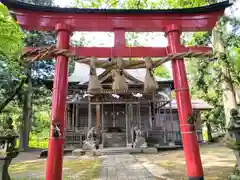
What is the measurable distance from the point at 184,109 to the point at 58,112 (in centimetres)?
255

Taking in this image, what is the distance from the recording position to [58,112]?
3.56 metres

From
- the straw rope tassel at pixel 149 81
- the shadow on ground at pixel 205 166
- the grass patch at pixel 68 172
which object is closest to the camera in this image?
the straw rope tassel at pixel 149 81

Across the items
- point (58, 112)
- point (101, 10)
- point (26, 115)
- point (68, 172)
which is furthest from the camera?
point (26, 115)

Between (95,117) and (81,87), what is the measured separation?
2.82m

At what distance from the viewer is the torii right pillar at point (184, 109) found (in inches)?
140

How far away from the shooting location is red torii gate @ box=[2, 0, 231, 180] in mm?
3654

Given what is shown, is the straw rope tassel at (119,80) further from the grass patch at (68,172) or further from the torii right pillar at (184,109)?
the grass patch at (68,172)

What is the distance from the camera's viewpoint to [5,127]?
4.53 metres

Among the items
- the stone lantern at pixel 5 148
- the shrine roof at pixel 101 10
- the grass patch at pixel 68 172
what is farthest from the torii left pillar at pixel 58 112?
the grass patch at pixel 68 172

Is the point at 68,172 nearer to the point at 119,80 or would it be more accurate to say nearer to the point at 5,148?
the point at 5,148

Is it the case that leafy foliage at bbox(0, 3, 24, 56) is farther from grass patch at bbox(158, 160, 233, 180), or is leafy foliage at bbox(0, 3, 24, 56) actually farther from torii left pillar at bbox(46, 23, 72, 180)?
grass patch at bbox(158, 160, 233, 180)

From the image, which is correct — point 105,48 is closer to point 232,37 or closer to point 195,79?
point 232,37

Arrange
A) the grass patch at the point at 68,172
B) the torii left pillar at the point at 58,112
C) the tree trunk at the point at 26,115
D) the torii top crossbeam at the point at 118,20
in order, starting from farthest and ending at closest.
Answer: the tree trunk at the point at 26,115 → the grass patch at the point at 68,172 → the torii top crossbeam at the point at 118,20 → the torii left pillar at the point at 58,112

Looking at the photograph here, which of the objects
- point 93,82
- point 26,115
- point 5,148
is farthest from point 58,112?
point 26,115
